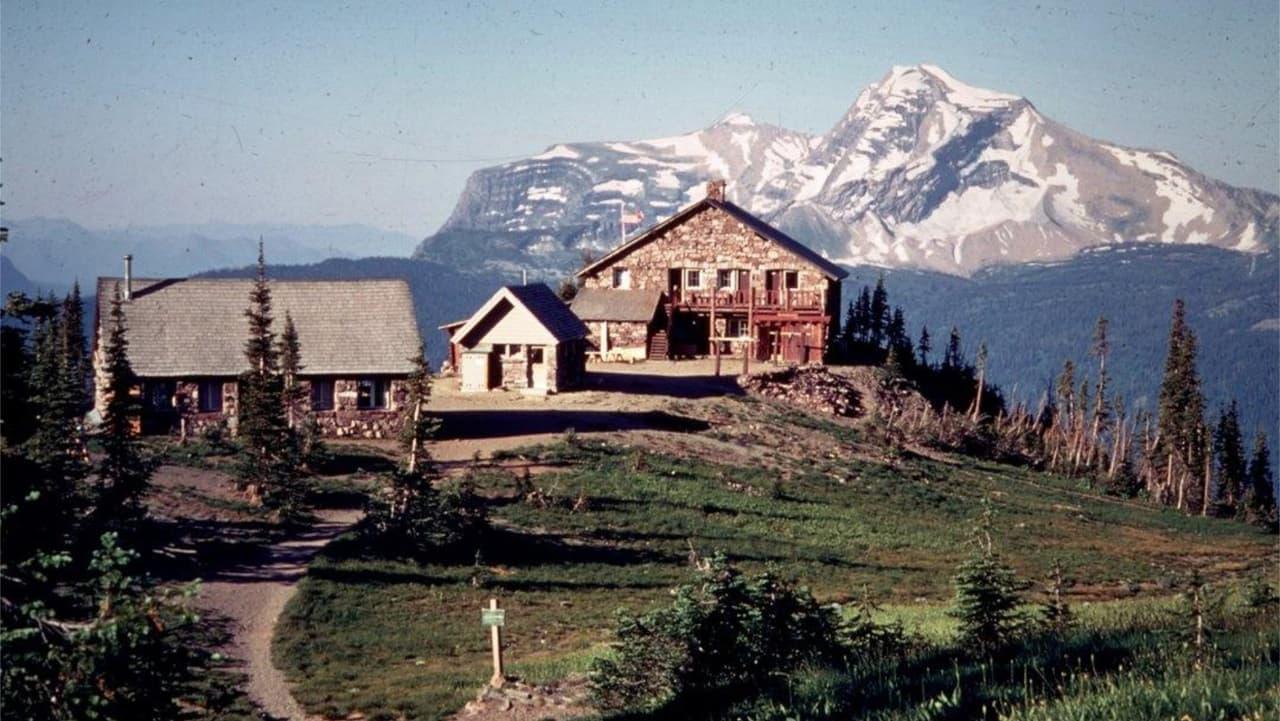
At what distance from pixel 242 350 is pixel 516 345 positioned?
10568 millimetres

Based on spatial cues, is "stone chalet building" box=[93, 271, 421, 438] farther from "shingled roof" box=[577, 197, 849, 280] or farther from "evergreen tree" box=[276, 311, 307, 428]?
"shingled roof" box=[577, 197, 849, 280]

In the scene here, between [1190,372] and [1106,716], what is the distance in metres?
60.2

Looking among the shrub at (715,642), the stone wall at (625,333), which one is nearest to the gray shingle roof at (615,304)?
the stone wall at (625,333)

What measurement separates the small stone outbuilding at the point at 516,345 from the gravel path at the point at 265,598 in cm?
1570

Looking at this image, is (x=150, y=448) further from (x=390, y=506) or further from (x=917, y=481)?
(x=917, y=481)

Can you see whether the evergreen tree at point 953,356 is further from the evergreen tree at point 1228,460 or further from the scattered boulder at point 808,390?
the scattered boulder at point 808,390

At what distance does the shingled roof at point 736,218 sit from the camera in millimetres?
60094

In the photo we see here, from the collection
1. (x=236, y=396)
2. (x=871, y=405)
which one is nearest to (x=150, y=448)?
(x=236, y=396)

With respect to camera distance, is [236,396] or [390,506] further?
[236,396]

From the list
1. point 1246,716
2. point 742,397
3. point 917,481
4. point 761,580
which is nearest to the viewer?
point 1246,716

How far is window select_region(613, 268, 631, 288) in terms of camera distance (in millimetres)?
62250

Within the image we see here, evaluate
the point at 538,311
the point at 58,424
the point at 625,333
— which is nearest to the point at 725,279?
the point at 625,333

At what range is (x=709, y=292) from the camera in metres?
60.8

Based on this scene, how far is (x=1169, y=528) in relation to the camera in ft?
144
